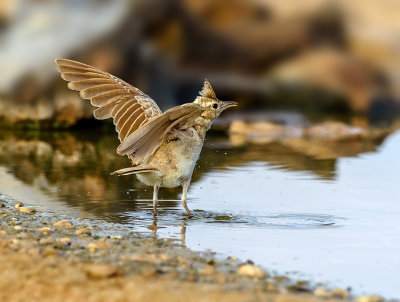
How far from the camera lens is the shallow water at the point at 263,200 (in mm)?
5562

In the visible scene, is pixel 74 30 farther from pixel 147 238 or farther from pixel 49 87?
pixel 147 238

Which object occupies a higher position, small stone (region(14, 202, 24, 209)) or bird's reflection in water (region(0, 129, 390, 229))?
bird's reflection in water (region(0, 129, 390, 229))

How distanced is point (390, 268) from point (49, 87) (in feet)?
32.6

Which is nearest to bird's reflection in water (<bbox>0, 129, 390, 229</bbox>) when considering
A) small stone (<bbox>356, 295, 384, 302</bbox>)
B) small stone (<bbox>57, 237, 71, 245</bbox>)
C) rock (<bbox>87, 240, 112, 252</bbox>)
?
rock (<bbox>87, 240, 112, 252</bbox>)

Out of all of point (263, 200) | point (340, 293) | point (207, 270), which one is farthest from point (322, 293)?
point (263, 200)

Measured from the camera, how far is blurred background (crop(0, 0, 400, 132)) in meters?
14.2

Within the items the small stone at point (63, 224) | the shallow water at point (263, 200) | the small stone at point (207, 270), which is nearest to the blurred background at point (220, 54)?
the shallow water at point (263, 200)

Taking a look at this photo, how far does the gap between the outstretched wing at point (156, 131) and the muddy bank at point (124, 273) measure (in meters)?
0.88

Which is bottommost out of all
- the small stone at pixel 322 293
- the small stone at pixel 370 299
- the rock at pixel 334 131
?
the small stone at pixel 370 299

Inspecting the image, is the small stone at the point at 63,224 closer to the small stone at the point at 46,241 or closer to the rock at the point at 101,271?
the small stone at the point at 46,241

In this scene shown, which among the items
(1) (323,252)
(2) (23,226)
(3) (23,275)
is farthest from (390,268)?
(2) (23,226)

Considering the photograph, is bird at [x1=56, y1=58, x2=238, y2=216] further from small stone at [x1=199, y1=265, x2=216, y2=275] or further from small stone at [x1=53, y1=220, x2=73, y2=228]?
small stone at [x1=199, y1=265, x2=216, y2=275]

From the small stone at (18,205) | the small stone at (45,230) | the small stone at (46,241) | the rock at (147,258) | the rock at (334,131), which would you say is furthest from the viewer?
the rock at (334,131)

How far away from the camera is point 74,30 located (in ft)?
47.2
